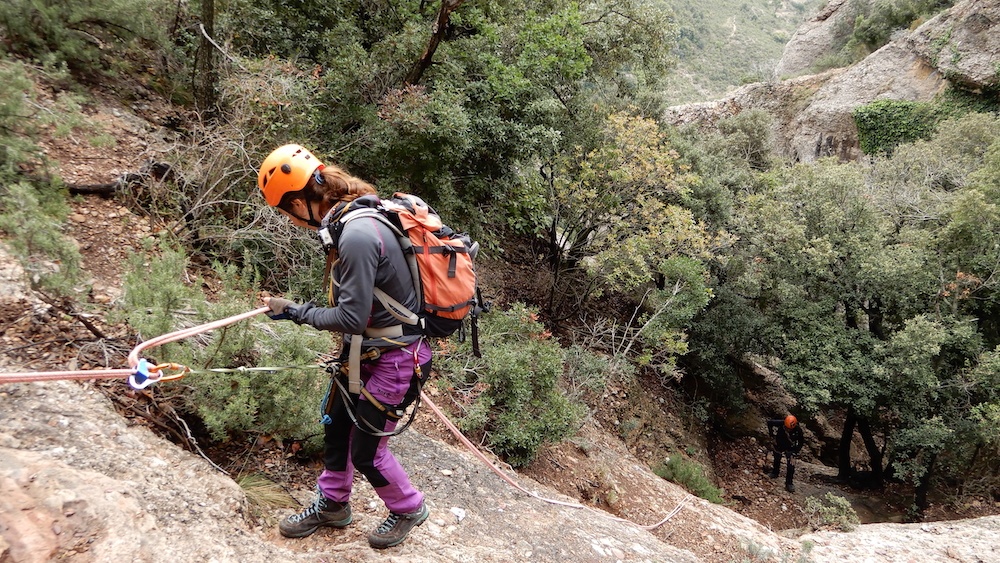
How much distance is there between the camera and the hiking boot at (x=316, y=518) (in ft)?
9.45

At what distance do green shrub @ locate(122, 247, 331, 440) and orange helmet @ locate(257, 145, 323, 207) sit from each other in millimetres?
949

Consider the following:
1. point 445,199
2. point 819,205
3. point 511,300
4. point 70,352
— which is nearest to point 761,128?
point 819,205

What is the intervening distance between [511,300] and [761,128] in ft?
57.2

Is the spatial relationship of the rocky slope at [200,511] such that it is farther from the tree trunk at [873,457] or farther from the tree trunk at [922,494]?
the tree trunk at [873,457]

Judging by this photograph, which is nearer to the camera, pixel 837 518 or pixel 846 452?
pixel 837 518

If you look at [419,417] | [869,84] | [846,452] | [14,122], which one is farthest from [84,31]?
[869,84]

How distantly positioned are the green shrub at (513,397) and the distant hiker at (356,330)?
2728 millimetres

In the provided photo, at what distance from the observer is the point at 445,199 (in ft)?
26.7

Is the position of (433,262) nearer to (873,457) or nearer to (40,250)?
(40,250)

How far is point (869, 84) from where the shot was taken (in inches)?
1013

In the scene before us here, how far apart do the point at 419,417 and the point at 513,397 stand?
1.22 m

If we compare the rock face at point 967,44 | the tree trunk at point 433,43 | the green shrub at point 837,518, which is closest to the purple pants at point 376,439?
the green shrub at point 837,518

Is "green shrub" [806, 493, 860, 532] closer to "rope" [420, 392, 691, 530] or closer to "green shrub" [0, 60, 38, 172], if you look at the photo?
"rope" [420, 392, 691, 530]

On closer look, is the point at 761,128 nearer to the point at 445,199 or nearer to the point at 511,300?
the point at 511,300
